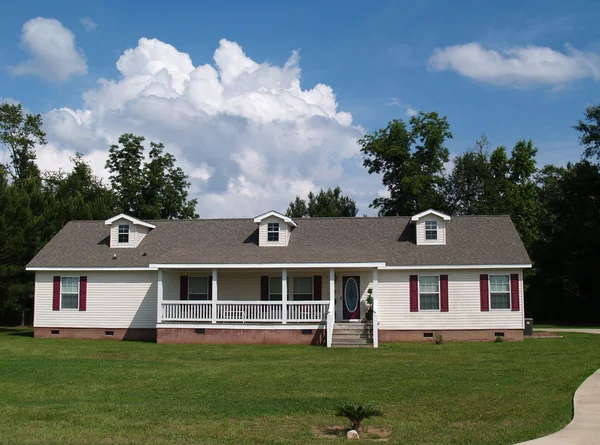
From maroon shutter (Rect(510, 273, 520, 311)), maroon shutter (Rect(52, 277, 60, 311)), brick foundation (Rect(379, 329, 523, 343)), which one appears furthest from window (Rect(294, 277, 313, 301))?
maroon shutter (Rect(52, 277, 60, 311))

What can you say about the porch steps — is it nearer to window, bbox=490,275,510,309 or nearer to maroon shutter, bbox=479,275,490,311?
maroon shutter, bbox=479,275,490,311

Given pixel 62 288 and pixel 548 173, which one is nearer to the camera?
pixel 62 288

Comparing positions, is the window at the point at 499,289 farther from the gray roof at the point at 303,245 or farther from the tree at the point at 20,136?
the tree at the point at 20,136

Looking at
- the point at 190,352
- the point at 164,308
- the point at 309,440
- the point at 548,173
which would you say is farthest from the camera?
the point at 548,173

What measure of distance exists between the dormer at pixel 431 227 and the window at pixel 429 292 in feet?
6.42

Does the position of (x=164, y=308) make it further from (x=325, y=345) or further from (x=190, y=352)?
(x=325, y=345)

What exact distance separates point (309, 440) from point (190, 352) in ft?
42.6

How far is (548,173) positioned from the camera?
59531mm

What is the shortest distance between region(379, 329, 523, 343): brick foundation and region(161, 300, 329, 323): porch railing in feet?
9.93

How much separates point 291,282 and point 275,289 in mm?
727

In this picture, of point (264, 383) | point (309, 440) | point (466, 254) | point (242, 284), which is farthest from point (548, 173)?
point (309, 440)

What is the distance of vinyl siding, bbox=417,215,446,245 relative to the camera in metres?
28.0

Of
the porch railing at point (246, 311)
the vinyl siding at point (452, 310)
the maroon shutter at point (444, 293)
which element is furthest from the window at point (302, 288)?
the maroon shutter at point (444, 293)

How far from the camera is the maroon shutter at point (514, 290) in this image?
2623 cm
